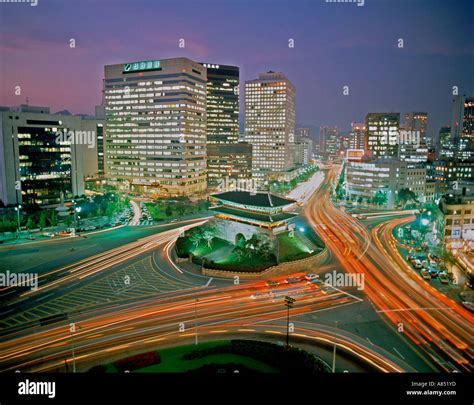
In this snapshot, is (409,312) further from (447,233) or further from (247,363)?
(447,233)

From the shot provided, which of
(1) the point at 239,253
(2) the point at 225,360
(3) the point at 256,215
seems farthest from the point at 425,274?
(2) the point at 225,360

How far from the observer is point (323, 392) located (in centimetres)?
980

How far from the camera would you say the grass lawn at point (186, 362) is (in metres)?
15.8

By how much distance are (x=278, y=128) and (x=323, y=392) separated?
93.9 m

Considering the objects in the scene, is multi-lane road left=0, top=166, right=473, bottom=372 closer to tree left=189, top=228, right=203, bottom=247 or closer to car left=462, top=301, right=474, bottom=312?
car left=462, top=301, right=474, bottom=312

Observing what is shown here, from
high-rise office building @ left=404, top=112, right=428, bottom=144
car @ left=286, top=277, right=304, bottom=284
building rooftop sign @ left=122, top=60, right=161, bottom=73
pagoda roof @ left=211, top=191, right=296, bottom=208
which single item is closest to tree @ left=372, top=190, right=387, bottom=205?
pagoda roof @ left=211, top=191, right=296, bottom=208

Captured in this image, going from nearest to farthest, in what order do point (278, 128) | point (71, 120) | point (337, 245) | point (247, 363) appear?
1. point (247, 363)
2. point (337, 245)
3. point (71, 120)
4. point (278, 128)


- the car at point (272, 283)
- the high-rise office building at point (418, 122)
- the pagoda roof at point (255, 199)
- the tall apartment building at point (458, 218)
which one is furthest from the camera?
the high-rise office building at point (418, 122)

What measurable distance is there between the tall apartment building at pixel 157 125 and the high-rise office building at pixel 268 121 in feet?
96.3

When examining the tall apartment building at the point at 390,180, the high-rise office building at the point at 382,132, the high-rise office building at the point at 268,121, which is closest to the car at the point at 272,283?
the tall apartment building at the point at 390,180

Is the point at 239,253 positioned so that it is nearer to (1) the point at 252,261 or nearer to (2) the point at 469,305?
(1) the point at 252,261

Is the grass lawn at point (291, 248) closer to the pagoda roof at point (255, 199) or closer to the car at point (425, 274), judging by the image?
the pagoda roof at point (255, 199)

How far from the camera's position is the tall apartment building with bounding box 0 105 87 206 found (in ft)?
159

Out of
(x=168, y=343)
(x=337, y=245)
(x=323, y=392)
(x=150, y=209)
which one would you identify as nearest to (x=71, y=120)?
(x=150, y=209)
